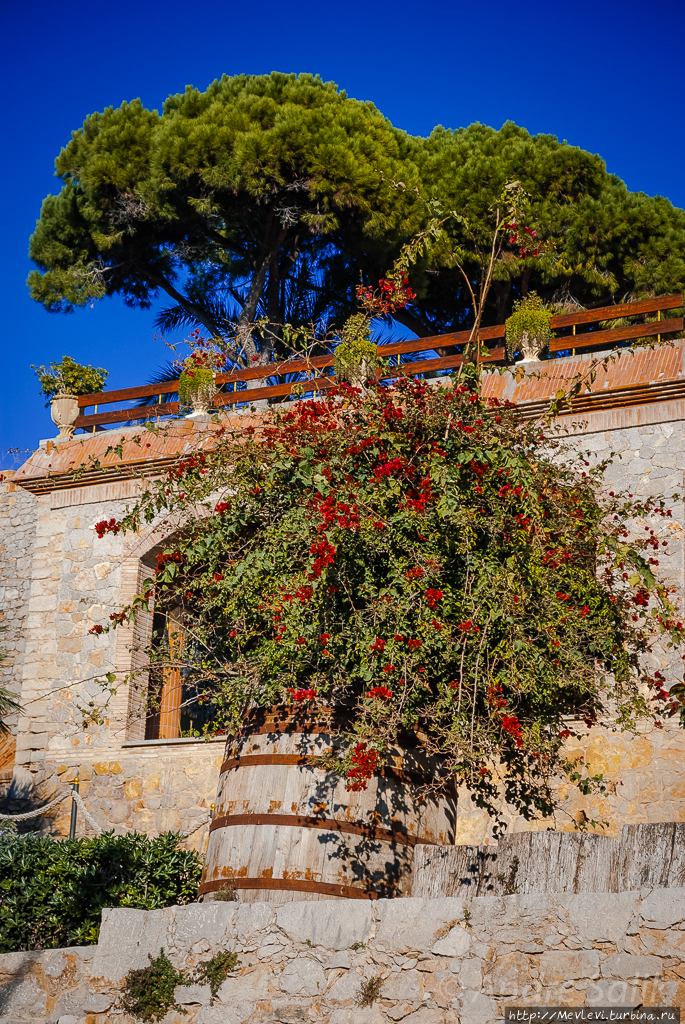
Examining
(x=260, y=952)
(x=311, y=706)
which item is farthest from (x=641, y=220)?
(x=260, y=952)

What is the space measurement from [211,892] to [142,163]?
12.4 meters

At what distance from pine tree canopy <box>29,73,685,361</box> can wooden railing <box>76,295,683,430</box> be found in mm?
3697

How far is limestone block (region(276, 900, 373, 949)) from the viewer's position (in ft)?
12.5

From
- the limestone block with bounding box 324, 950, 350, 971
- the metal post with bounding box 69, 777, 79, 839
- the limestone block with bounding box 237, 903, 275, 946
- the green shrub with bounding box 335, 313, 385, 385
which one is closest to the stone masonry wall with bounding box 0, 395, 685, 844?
the metal post with bounding box 69, 777, 79, 839

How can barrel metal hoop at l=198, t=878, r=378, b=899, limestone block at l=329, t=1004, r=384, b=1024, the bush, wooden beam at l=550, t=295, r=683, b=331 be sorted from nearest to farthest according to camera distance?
limestone block at l=329, t=1004, r=384, b=1024 → barrel metal hoop at l=198, t=878, r=378, b=899 → the bush → wooden beam at l=550, t=295, r=683, b=331

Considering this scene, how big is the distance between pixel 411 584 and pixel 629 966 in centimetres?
181

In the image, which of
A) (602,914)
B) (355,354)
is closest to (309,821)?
(602,914)

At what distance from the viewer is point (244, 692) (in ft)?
15.1

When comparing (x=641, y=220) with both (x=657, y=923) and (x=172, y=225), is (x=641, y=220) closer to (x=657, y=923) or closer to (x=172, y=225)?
(x=172, y=225)

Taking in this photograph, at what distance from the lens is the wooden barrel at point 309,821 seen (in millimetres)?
4156

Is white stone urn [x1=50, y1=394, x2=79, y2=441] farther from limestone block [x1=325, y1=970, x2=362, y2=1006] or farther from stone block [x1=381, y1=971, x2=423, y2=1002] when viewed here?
stone block [x1=381, y1=971, x2=423, y2=1002]

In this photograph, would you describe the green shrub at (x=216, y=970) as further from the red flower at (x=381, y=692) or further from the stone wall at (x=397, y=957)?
the red flower at (x=381, y=692)

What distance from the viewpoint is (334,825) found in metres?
4.20

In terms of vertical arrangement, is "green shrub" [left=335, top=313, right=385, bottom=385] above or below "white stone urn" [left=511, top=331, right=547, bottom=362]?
below
